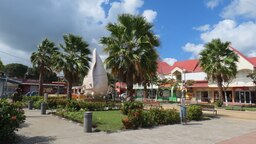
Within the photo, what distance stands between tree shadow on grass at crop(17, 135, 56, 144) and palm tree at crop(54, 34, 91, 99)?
18.8 metres

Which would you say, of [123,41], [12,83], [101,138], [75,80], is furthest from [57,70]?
[12,83]

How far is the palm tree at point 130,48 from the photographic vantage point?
65.9ft

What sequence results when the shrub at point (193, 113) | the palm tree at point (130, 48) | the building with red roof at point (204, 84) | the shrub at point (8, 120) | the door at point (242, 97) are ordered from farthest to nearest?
1. the door at point (242, 97)
2. the building with red roof at point (204, 84)
3. the palm tree at point (130, 48)
4. the shrub at point (193, 113)
5. the shrub at point (8, 120)

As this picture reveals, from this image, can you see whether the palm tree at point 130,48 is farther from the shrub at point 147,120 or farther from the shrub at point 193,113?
the shrub at point 147,120

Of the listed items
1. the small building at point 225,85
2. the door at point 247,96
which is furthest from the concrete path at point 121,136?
the door at point 247,96

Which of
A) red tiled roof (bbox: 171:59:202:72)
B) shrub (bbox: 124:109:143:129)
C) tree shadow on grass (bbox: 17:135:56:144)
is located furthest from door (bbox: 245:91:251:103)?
tree shadow on grass (bbox: 17:135:56:144)

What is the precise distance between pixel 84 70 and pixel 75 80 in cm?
181

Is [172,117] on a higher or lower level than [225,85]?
lower

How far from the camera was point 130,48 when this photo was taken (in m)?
20.6

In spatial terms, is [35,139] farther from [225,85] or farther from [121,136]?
[225,85]

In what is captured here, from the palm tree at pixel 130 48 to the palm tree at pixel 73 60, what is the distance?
9.21m

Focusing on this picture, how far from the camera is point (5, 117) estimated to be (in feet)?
29.1

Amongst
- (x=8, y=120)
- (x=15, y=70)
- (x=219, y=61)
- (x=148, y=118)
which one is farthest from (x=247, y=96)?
(x=15, y=70)

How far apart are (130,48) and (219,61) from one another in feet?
59.8
